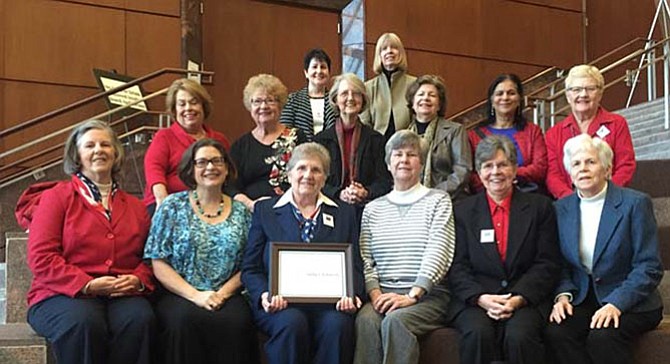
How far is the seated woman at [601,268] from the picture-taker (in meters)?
3.30

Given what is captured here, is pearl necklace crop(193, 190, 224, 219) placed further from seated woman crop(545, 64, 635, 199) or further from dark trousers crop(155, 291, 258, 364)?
seated woman crop(545, 64, 635, 199)

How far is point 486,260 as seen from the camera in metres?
3.54

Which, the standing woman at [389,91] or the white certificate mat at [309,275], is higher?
the standing woman at [389,91]

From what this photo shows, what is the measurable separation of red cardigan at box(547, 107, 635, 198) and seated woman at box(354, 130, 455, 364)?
78 cm

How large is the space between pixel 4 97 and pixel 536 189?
501 cm

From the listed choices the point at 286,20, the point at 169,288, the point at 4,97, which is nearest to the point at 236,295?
the point at 169,288

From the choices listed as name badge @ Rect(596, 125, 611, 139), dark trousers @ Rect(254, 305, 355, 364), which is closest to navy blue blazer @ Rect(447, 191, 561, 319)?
dark trousers @ Rect(254, 305, 355, 364)

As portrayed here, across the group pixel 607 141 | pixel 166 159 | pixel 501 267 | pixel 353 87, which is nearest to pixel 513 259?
pixel 501 267

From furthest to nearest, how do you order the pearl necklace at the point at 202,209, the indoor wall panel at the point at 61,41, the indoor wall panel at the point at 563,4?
the indoor wall panel at the point at 563,4
the indoor wall panel at the point at 61,41
the pearl necklace at the point at 202,209

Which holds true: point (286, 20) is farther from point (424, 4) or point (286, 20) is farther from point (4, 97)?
point (4, 97)

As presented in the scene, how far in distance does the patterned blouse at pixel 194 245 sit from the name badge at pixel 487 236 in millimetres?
1050

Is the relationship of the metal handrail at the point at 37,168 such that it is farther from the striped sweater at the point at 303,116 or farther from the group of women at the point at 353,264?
the group of women at the point at 353,264

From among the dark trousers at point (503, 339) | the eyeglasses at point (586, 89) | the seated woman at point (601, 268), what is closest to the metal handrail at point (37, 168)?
the eyeglasses at point (586, 89)

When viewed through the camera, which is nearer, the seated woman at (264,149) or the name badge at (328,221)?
the name badge at (328,221)
